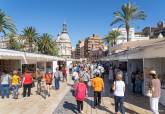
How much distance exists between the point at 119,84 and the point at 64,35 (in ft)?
620

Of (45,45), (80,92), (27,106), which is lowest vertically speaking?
(27,106)

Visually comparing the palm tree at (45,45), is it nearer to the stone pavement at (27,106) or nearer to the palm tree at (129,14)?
the palm tree at (129,14)

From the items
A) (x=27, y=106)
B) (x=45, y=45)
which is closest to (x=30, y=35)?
(x=45, y=45)

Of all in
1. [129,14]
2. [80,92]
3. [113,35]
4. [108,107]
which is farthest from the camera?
[113,35]

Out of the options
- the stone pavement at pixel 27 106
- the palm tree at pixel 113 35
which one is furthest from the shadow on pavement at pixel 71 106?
the palm tree at pixel 113 35

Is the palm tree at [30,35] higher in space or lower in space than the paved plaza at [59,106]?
higher

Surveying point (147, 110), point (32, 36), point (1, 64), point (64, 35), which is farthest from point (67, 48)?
point (147, 110)

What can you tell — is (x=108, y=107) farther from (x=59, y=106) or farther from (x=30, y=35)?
(x=30, y=35)

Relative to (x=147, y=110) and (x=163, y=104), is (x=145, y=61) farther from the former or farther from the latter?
(x=147, y=110)

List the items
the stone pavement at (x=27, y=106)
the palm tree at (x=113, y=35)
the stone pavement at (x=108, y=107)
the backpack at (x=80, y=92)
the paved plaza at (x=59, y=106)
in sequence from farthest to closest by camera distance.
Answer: the palm tree at (x=113, y=35)
the stone pavement at (x=27, y=106)
the paved plaza at (x=59, y=106)
the stone pavement at (x=108, y=107)
the backpack at (x=80, y=92)

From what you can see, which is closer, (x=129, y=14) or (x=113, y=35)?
(x=129, y=14)

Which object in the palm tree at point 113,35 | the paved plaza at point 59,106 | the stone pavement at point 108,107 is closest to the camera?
the stone pavement at point 108,107

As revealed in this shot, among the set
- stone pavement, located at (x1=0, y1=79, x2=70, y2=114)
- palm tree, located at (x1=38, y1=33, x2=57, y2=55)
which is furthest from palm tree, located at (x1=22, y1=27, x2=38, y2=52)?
stone pavement, located at (x1=0, y1=79, x2=70, y2=114)

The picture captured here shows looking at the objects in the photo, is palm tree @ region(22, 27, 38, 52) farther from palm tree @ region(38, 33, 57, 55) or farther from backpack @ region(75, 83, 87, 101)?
backpack @ region(75, 83, 87, 101)
